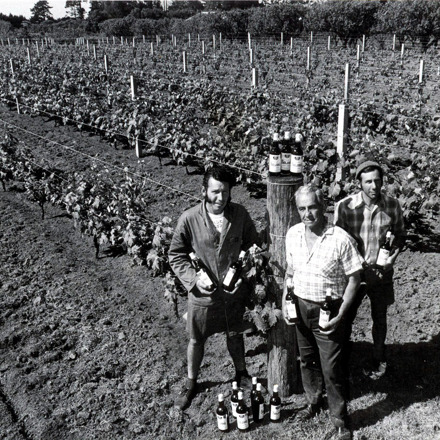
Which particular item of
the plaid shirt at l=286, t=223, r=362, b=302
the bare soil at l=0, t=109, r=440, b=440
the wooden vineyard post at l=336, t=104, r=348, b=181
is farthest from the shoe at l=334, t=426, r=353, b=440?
the wooden vineyard post at l=336, t=104, r=348, b=181

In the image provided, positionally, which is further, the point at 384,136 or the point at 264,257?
the point at 384,136

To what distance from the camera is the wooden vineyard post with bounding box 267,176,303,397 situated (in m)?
3.75

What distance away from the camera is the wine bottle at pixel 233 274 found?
3.73 m

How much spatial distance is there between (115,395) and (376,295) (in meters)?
2.13

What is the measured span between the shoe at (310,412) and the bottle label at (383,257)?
3.56ft

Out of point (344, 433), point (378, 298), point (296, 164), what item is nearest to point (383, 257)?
point (378, 298)

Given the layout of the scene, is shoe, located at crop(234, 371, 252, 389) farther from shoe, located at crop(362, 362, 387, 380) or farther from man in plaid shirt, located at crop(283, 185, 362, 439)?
shoe, located at crop(362, 362, 387, 380)

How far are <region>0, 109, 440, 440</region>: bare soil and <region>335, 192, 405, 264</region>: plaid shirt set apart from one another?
0.73m

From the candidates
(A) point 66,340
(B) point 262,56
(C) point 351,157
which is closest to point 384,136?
(C) point 351,157

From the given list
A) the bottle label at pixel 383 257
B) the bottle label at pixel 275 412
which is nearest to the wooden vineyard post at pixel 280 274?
the bottle label at pixel 275 412

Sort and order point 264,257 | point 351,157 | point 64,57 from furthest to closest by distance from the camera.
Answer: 1. point 64,57
2. point 351,157
3. point 264,257

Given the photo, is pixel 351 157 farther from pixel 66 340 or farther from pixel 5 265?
pixel 5 265

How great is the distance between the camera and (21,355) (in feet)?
16.0

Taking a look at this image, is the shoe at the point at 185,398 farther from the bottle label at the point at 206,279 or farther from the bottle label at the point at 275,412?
the bottle label at the point at 206,279
